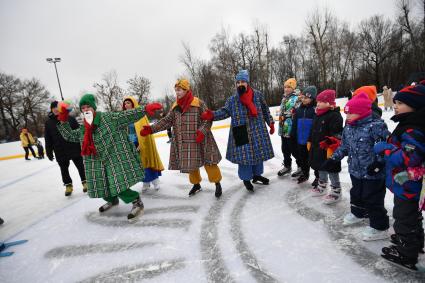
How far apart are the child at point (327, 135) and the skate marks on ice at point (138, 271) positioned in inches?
73.0

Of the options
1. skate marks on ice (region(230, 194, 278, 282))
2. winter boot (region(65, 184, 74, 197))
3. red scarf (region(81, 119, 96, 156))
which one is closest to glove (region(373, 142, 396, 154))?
skate marks on ice (region(230, 194, 278, 282))

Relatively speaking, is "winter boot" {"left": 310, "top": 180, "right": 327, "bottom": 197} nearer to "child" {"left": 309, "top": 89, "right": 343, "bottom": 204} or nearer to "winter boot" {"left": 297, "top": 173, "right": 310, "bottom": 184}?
"child" {"left": 309, "top": 89, "right": 343, "bottom": 204}

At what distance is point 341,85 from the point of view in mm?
35594

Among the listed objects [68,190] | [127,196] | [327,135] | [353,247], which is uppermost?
[327,135]

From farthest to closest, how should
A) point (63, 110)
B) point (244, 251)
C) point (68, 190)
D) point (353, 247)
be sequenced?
point (68, 190), point (63, 110), point (244, 251), point (353, 247)

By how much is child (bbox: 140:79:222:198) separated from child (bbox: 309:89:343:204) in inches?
48.9

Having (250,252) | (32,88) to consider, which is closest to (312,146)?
(250,252)

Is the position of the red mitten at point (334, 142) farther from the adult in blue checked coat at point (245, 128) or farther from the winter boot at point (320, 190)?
the adult in blue checked coat at point (245, 128)

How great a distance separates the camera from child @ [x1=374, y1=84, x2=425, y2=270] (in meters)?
1.59

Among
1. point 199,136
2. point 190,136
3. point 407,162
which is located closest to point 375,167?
point 407,162

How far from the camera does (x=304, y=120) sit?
3309mm

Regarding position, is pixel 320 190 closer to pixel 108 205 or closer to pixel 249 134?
pixel 249 134

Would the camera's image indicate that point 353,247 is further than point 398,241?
Yes

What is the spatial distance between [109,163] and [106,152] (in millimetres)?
134
